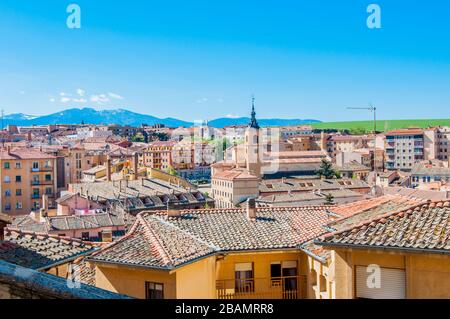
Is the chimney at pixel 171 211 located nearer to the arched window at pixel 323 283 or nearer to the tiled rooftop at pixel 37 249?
the tiled rooftop at pixel 37 249

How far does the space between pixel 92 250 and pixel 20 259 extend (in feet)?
6.40

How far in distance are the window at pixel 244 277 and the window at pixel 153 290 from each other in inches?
77.7

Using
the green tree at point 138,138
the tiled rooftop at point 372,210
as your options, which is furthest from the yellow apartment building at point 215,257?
the green tree at point 138,138

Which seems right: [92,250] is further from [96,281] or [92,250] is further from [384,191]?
[384,191]

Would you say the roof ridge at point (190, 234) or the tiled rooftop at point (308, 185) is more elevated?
the roof ridge at point (190, 234)

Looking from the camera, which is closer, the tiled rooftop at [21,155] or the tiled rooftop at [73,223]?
the tiled rooftop at [73,223]

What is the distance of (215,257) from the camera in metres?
10.9

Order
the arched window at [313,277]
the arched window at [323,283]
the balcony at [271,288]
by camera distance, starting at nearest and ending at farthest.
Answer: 1. the arched window at [323,283]
2. the arched window at [313,277]
3. the balcony at [271,288]

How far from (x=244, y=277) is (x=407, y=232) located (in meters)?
4.47

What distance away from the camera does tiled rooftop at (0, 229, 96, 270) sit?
893 centimetres

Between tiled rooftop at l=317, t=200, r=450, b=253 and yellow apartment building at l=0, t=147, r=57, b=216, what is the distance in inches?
1742

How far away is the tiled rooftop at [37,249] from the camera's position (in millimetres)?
8930

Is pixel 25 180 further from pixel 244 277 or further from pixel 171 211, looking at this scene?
pixel 244 277
